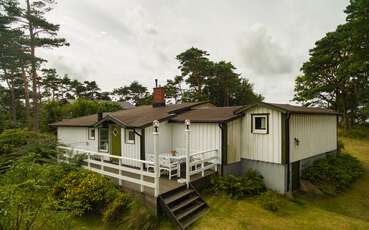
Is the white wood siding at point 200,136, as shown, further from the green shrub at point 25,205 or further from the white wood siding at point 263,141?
the green shrub at point 25,205

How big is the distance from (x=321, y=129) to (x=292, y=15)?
735cm

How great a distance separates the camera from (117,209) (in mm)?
7797

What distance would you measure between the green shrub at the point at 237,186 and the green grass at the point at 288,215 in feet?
1.29

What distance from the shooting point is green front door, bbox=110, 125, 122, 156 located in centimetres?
1248

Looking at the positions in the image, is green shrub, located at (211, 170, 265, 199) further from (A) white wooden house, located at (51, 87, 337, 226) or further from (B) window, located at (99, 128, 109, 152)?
(B) window, located at (99, 128, 109, 152)

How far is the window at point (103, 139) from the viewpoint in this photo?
13.5m

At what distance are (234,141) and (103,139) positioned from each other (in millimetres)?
7816

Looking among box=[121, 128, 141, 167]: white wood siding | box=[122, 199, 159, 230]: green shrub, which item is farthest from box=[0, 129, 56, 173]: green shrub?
box=[122, 199, 159, 230]: green shrub

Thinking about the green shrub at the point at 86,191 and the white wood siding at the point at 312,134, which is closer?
the green shrub at the point at 86,191

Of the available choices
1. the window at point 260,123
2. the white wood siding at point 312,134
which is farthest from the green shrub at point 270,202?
the window at point 260,123

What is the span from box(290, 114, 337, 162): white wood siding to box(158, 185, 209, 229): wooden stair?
5043 mm

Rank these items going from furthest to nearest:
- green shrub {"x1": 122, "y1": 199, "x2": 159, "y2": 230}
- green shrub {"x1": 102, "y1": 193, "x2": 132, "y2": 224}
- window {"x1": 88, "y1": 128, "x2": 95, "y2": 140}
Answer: window {"x1": 88, "y1": 128, "x2": 95, "y2": 140}, green shrub {"x1": 102, "y1": 193, "x2": 132, "y2": 224}, green shrub {"x1": 122, "y1": 199, "x2": 159, "y2": 230}

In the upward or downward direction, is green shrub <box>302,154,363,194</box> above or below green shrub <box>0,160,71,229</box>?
below

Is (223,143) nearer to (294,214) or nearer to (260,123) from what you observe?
(260,123)
